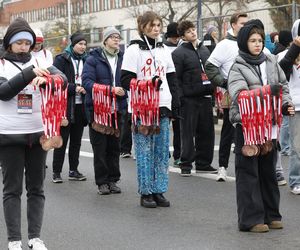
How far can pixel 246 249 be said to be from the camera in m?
6.64

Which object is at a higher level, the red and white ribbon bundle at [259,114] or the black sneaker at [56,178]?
the red and white ribbon bundle at [259,114]

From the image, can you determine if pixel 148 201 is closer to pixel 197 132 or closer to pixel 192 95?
pixel 192 95

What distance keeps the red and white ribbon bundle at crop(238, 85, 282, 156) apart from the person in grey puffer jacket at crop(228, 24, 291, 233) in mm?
130

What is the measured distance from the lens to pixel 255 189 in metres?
7.25

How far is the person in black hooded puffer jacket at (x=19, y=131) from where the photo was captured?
6324mm

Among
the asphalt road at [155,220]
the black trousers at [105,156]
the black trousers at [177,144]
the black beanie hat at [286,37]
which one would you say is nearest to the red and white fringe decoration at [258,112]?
the asphalt road at [155,220]

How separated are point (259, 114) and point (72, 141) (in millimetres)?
4138

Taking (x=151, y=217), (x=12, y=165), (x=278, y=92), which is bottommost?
(x=151, y=217)

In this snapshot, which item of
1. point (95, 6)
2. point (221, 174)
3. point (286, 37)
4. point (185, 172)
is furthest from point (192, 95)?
point (95, 6)

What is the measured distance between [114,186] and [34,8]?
8532 centimetres

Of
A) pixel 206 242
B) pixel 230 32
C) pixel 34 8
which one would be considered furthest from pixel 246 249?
pixel 34 8

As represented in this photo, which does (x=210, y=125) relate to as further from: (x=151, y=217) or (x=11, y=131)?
(x=11, y=131)

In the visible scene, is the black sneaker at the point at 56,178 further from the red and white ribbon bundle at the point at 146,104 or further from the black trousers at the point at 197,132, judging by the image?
the red and white ribbon bundle at the point at 146,104

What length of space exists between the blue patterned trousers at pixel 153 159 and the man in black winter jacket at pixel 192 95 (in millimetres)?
2243
